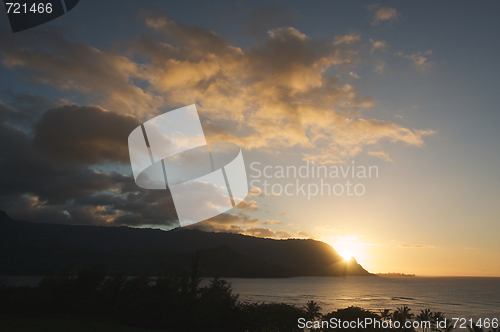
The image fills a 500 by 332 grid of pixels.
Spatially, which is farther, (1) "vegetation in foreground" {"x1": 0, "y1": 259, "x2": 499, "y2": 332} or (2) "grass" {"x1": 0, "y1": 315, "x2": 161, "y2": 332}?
(1) "vegetation in foreground" {"x1": 0, "y1": 259, "x2": 499, "y2": 332}

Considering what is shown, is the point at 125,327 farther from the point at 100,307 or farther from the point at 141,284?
the point at 141,284

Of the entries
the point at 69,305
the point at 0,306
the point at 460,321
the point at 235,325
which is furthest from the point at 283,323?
the point at 460,321

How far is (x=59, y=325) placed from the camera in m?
26.6

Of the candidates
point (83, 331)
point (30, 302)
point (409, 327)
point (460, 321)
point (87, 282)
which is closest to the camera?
point (83, 331)

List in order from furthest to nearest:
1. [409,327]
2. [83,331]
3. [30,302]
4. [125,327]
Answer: [409,327]
[30,302]
[125,327]
[83,331]

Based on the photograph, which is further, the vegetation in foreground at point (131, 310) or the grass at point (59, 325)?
the vegetation in foreground at point (131, 310)

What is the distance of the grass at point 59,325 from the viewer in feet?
81.6

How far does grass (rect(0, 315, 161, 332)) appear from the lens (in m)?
24.9

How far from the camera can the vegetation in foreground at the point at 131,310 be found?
30008 mm

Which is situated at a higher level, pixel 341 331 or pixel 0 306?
pixel 0 306

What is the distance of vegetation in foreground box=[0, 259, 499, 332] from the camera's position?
30.0 meters

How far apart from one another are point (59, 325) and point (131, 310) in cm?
662

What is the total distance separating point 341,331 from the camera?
3066 cm

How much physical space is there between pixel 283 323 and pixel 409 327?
18.9 m
